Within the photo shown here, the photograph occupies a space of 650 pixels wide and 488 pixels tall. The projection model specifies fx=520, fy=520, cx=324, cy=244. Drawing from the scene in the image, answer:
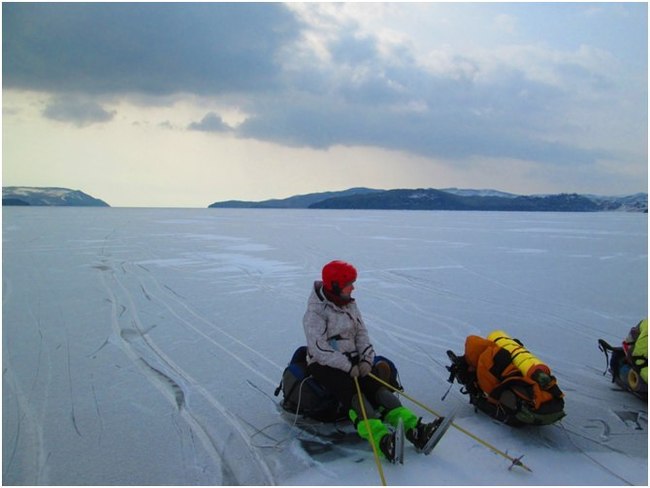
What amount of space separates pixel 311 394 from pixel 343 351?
443 mm

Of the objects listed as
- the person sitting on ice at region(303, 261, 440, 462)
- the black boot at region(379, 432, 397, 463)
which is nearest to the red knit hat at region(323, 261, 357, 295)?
the person sitting on ice at region(303, 261, 440, 462)

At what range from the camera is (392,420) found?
156 inches

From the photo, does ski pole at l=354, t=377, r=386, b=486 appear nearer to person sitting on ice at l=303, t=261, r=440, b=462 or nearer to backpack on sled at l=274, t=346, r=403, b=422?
person sitting on ice at l=303, t=261, r=440, b=462

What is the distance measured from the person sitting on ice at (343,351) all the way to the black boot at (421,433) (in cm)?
12

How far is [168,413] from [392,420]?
6.27 ft

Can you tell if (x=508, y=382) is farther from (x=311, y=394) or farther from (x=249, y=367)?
(x=249, y=367)

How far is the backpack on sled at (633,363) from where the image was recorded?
4672 mm

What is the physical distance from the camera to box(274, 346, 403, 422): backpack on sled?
168 inches

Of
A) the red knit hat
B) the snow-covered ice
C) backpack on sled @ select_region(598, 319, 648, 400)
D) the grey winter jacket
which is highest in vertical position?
the red knit hat

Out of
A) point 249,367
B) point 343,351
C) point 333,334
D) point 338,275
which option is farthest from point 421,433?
point 249,367

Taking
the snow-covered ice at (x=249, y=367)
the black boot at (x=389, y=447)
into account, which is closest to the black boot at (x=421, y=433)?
the snow-covered ice at (x=249, y=367)

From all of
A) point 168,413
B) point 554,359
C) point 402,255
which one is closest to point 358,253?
point 402,255

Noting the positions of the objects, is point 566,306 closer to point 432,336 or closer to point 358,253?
point 432,336

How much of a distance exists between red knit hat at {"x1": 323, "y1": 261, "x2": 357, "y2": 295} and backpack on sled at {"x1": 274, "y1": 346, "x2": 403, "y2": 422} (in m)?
0.82
